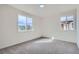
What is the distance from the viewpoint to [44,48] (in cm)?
236

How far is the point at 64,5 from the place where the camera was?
2131 mm

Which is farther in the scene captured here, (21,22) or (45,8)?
(21,22)

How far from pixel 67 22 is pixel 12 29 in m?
1.41

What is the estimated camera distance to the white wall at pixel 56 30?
235 centimetres

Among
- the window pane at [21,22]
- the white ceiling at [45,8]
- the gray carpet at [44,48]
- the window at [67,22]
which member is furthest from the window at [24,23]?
Answer: the window at [67,22]

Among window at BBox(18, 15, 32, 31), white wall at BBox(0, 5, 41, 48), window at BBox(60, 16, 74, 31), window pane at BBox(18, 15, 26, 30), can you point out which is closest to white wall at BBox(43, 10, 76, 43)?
window at BBox(60, 16, 74, 31)

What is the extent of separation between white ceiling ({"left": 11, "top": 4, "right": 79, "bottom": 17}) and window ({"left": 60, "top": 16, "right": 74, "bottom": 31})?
0.21 metres

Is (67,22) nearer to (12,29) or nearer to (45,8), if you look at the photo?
(45,8)

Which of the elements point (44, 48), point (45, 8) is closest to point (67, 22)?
point (45, 8)

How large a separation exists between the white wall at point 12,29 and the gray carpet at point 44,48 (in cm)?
15
